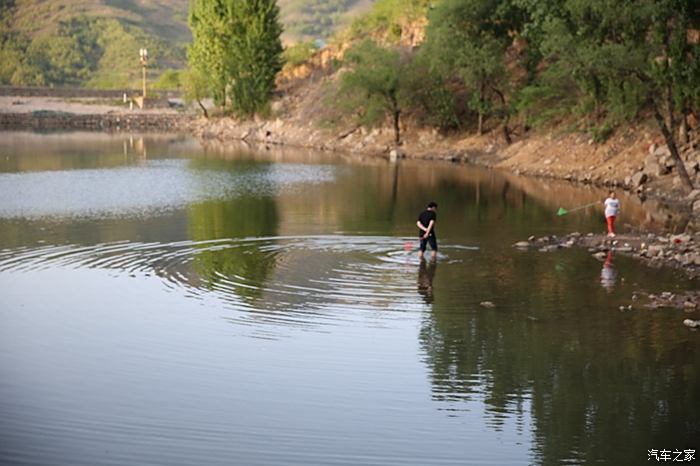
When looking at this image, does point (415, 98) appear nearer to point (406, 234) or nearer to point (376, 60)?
point (376, 60)

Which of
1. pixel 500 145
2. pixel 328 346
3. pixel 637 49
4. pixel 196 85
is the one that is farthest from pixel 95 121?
pixel 328 346

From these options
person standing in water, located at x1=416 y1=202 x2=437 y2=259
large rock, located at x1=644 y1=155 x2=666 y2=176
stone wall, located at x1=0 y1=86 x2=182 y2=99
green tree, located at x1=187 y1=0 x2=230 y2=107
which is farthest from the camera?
stone wall, located at x1=0 y1=86 x2=182 y2=99

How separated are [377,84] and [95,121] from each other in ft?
204

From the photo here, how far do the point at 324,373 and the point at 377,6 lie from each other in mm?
91234

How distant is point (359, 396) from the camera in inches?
698

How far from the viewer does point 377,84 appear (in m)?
73.9

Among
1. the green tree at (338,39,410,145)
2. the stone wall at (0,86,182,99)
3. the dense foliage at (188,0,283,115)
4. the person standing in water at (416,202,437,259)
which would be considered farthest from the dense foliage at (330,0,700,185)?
the stone wall at (0,86,182,99)

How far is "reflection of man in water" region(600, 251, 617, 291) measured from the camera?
26516mm

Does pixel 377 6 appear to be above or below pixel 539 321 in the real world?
above

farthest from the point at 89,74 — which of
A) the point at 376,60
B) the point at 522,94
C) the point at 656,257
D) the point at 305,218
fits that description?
the point at 656,257

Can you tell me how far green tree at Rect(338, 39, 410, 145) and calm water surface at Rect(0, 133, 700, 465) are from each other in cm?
3402

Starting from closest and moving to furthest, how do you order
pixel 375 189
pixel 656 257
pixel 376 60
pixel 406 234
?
pixel 656 257
pixel 406 234
pixel 375 189
pixel 376 60

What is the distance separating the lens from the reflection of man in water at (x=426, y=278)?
83.4 ft

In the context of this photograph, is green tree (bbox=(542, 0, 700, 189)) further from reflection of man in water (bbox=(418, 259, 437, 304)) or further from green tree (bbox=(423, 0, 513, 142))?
green tree (bbox=(423, 0, 513, 142))
